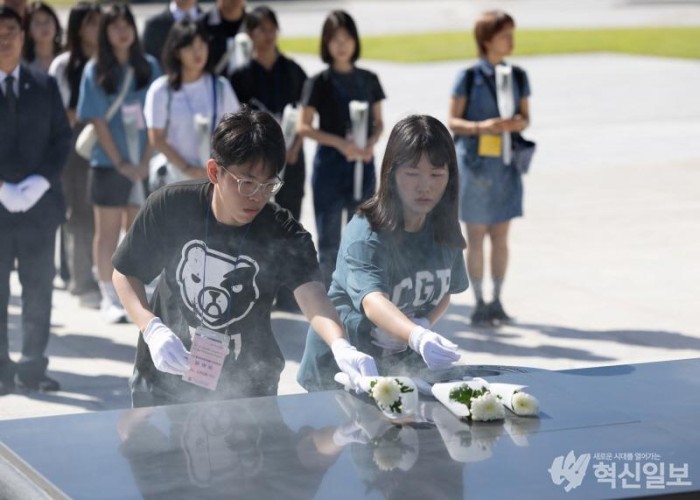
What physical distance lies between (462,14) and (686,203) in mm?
24417

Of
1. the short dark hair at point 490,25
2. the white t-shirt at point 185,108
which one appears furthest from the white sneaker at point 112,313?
the short dark hair at point 490,25

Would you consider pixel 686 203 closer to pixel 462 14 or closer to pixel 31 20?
pixel 31 20

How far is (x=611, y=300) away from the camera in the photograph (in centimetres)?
829

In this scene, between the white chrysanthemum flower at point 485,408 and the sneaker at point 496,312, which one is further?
the sneaker at point 496,312

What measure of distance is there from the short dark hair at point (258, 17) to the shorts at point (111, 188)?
1.18 metres

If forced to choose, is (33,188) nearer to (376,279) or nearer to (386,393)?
(376,279)

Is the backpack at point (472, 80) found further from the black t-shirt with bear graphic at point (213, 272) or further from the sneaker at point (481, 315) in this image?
the black t-shirt with bear graphic at point (213, 272)

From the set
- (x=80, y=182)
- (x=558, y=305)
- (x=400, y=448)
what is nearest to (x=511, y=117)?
(x=558, y=305)

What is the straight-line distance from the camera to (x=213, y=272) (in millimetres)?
4078

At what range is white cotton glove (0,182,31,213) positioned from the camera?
6.49 metres

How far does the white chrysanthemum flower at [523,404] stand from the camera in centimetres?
359

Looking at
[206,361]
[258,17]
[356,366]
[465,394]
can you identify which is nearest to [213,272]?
[206,361]

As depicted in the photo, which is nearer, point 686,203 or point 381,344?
point 381,344

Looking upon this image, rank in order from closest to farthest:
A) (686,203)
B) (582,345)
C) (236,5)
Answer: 1. (582,345)
2. (236,5)
3. (686,203)
